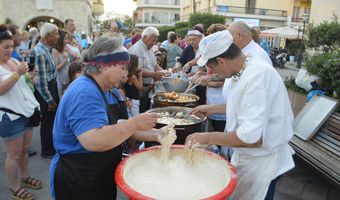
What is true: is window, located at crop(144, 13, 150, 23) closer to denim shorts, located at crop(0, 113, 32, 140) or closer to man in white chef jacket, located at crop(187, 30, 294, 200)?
denim shorts, located at crop(0, 113, 32, 140)

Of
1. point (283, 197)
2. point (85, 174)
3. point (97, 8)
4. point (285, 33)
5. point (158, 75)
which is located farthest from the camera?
point (97, 8)

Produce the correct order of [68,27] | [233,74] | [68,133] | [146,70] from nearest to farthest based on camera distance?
[68,133] < [233,74] < [146,70] < [68,27]

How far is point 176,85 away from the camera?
15.6 ft

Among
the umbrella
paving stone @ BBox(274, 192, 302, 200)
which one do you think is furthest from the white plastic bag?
the umbrella

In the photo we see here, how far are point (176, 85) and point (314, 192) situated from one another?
2.48 m

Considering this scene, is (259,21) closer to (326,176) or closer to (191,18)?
(191,18)

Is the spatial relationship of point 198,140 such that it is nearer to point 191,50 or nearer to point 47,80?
point 47,80

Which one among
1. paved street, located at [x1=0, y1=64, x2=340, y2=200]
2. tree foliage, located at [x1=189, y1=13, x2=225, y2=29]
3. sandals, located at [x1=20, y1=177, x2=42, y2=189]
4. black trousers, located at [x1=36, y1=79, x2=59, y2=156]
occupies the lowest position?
paved street, located at [x1=0, y1=64, x2=340, y2=200]

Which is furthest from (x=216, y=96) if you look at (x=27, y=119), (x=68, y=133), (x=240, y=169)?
(x=68, y=133)

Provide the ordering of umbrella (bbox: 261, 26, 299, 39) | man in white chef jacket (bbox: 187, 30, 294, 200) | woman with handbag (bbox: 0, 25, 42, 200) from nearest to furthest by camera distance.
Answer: man in white chef jacket (bbox: 187, 30, 294, 200), woman with handbag (bbox: 0, 25, 42, 200), umbrella (bbox: 261, 26, 299, 39)

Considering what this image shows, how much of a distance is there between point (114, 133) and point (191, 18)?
27554mm

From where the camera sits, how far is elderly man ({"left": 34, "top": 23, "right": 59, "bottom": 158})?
3.86 meters

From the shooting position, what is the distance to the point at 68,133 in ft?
5.73

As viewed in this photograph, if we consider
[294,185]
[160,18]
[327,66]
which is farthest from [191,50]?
[160,18]
